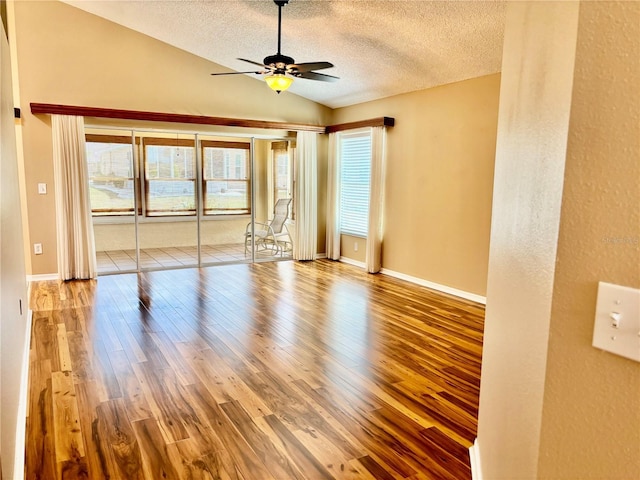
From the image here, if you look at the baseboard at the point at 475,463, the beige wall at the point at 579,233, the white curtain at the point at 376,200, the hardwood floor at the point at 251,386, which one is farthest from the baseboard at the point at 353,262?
the beige wall at the point at 579,233

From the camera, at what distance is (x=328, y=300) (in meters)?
5.00

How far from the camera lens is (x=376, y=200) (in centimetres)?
637

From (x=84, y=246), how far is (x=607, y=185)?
625 centimetres

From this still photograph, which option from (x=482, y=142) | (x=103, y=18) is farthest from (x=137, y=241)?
(x=482, y=142)

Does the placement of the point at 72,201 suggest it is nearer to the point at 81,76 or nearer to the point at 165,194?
the point at 165,194

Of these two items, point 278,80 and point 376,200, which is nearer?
point 278,80

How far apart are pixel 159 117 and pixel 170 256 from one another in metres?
2.29

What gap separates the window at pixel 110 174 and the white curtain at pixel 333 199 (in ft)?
10.1

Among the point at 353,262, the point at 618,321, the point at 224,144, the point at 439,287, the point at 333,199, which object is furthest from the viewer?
the point at 333,199

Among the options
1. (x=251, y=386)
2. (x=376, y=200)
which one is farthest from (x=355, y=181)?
(x=251, y=386)

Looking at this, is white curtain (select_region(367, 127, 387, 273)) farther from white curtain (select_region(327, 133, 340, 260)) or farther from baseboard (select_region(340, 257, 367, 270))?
white curtain (select_region(327, 133, 340, 260))

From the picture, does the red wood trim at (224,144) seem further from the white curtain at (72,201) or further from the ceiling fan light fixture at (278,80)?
the ceiling fan light fixture at (278,80)

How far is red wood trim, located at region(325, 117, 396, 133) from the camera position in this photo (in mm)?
6133

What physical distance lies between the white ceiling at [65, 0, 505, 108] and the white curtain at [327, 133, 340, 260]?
1.08m
